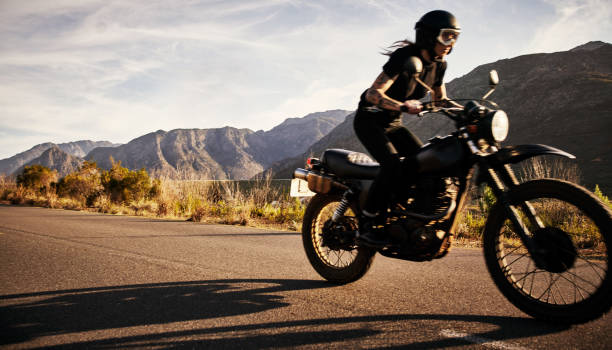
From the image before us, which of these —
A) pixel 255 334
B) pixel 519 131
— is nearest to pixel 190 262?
pixel 255 334

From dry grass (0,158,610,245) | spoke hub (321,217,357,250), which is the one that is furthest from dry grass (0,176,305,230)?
spoke hub (321,217,357,250)

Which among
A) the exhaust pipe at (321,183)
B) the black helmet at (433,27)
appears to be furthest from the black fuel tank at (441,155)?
the exhaust pipe at (321,183)

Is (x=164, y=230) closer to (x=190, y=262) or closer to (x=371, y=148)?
(x=190, y=262)

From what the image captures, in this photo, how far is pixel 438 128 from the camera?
97312mm

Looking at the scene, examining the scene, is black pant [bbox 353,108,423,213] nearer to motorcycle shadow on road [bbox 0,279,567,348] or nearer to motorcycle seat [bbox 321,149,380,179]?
motorcycle seat [bbox 321,149,380,179]

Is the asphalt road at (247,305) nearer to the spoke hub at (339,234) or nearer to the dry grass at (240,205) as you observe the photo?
the spoke hub at (339,234)

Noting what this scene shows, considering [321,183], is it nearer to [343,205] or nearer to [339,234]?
[343,205]

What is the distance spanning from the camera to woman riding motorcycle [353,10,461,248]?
11.0 feet

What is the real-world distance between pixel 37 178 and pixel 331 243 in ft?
79.3

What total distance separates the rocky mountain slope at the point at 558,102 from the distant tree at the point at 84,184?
5336cm

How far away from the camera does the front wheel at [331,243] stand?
3.79m

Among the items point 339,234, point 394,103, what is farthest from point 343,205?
point 394,103

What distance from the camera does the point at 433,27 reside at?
3.35 m

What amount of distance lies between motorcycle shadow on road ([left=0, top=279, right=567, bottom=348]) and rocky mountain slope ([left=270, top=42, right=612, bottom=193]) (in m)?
55.7
